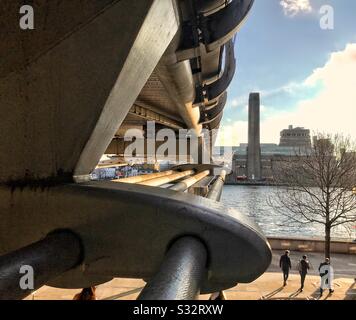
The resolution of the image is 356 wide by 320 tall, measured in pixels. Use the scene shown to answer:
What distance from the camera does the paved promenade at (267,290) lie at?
9.16 m

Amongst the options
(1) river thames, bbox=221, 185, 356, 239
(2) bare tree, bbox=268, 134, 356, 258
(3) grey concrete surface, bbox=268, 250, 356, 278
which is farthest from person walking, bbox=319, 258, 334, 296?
(1) river thames, bbox=221, 185, 356, 239

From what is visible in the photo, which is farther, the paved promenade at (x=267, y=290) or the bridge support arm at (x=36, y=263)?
the paved promenade at (x=267, y=290)

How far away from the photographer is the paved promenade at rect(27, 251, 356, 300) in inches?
361

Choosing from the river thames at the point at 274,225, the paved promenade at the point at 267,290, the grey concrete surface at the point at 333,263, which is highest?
the paved promenade at the point at 267,290

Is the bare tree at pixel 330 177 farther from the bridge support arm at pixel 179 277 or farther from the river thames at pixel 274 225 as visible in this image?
the bridge support arm at pixel 179 277

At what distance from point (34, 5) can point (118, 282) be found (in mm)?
10260

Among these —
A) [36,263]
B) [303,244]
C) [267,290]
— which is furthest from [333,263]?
[36,263]

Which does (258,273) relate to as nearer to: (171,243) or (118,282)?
(171,243)

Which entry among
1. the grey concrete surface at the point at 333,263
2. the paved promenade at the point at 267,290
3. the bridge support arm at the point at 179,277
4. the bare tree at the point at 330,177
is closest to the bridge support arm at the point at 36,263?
the bridge support arm at the point at 179,277

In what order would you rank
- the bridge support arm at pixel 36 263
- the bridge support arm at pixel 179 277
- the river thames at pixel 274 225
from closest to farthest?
the bridge support arm at pixel 179 277, the bridge support arm at pixel 36 263, the river thames at pixel 274 225

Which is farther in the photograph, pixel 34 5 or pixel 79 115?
pixel 79 115

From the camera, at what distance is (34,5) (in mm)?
1733

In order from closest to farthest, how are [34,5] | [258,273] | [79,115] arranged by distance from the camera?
1. [258,273]
2. [34,5]
3. [79,115]

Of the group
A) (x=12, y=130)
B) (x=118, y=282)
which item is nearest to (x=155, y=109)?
(x=118, y=282)
